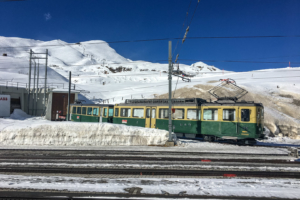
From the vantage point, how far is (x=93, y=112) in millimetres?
26781

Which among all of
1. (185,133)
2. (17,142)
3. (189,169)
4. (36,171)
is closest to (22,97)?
(17,142)

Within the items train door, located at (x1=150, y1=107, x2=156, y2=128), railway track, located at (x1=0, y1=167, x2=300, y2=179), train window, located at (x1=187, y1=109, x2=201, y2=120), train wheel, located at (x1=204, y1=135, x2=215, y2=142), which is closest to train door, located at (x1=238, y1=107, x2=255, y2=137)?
train wheel, located at (x1=204, y1=135, x2=215, y2=142)

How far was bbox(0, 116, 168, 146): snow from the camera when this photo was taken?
15633 millimetres

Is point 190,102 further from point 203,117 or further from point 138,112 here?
point 138,112

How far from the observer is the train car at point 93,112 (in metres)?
25.2

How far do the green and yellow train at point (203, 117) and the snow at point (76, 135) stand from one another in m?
3.04

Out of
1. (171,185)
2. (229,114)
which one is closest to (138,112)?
(229,114)

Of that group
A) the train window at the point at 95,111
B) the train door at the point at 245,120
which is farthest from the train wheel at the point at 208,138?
the train window at the point at 95,111

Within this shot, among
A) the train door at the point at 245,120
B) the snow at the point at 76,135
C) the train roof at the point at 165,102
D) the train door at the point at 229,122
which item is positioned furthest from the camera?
the train roof at the point at 165,102

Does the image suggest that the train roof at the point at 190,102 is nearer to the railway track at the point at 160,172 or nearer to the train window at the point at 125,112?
the train window at the point at 125,112

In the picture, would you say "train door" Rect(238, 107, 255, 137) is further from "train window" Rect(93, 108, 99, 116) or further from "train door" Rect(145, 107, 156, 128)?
"train window" Rect(93, 108, 99, 116)

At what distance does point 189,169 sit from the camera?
28.3 feet

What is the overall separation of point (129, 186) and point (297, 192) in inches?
185

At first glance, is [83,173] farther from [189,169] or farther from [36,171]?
[189,169]
